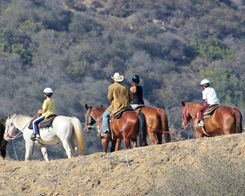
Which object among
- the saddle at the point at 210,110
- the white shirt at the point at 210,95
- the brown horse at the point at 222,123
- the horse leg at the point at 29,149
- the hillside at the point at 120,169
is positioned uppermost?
the white shirt at the point at 210,95

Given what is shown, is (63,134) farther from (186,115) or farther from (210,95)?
(210,95)

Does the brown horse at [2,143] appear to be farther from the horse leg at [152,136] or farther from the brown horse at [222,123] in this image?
the brown horse at [222,123]

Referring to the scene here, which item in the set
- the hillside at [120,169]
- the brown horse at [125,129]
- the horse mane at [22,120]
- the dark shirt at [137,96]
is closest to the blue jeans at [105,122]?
the brown horse at [125,129]

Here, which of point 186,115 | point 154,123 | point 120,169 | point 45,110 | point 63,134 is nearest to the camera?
point 120,169

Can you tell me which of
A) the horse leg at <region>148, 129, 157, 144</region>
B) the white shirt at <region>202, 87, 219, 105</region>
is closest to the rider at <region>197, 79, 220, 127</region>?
the white shirt at <region>202, 87, 219, 105</region>

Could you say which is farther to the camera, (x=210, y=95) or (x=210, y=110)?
(x=210, y=95)

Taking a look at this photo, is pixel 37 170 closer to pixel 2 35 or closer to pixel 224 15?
pixel 2 35

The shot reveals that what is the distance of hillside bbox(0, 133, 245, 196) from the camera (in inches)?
852

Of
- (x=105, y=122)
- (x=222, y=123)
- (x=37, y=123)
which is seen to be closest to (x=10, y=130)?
(x=37, y=123)

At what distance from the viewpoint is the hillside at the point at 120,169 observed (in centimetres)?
2164

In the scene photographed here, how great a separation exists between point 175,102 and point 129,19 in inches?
1353

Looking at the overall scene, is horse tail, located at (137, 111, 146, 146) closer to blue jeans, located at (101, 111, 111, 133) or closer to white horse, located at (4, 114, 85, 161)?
blue jeans, located at (101, 111, 111, 133)

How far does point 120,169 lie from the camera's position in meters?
22.5

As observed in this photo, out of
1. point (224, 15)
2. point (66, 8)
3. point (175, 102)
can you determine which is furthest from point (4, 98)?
point (224, 15)
